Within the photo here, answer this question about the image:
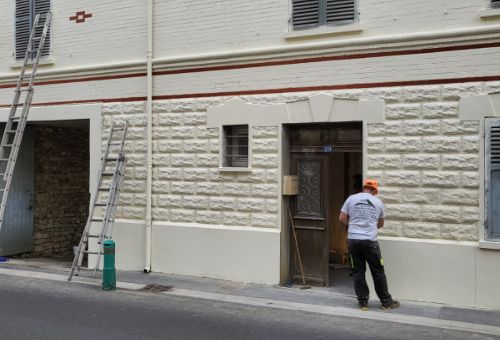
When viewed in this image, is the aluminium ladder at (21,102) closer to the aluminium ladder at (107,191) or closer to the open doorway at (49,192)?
the open doorway at (49,192)

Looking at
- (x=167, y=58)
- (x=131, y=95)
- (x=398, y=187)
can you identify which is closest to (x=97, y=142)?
(x=131, y=95)

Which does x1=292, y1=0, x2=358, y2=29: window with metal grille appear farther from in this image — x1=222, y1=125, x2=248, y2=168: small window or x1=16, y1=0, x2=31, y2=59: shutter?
x1=16, y1=0, x2=31, y2=59: shutter

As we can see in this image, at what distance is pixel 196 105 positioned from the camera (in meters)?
10.1

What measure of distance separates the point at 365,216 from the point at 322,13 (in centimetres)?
359

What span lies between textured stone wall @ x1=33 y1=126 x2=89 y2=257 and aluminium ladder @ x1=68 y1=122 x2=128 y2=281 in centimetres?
289

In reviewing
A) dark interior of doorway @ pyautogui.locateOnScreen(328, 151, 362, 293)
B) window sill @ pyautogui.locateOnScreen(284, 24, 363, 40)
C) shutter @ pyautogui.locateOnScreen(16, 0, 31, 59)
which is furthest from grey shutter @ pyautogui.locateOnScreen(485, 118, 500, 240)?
shutter @ pyautogui.locateOnScreen(16, 0, 31, 59)

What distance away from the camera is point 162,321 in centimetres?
711

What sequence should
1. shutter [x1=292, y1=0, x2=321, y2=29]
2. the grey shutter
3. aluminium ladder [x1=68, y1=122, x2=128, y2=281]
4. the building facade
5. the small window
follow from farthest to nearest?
1. aluminium ladder [x1=68, y1=122, x2=128, y2=281]
2. the small window
3. shutter [x1=292, y1=0, x2=321, y2=29]
4. the building facade
5. the grey shutter

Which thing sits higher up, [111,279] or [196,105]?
[196,105]

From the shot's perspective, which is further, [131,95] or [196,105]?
[131,95]

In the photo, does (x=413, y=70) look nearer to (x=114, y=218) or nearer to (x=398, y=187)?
(x=398, y=187)

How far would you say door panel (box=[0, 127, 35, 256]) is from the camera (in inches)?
492

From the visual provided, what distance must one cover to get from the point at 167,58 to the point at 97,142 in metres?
2.35

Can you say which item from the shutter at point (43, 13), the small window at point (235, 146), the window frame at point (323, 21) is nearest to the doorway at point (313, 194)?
the small window at point (235, 146)
